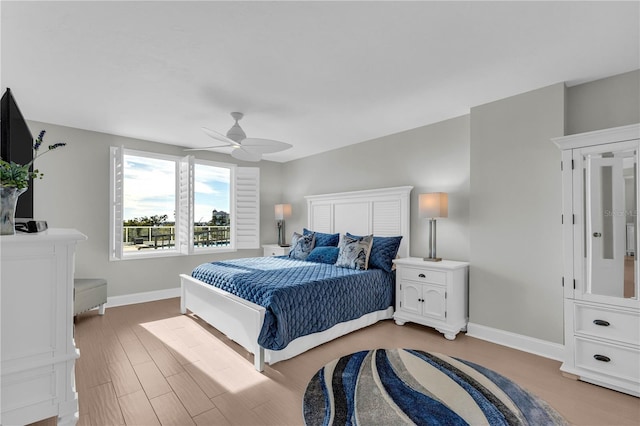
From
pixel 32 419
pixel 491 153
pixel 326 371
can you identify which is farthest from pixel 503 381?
pixel 32 419

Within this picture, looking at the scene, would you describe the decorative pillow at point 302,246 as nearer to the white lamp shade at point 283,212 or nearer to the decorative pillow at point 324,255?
the decorative pillow at point 324,255

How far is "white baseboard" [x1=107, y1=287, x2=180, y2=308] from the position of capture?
14.4ft

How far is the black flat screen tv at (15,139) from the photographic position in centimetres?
190

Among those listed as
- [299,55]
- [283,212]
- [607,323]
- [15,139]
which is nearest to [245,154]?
[299,55]

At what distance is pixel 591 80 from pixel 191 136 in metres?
4.76

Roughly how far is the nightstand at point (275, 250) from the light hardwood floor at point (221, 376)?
2.15m

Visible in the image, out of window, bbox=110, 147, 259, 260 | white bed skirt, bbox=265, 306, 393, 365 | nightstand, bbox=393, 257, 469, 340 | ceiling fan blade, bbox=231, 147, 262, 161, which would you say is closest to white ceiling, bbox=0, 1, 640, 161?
ceiling fan blade, bbox=231, 147, 262, 161

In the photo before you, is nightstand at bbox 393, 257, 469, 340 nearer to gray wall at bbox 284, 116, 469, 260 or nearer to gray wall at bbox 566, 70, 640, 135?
gray wall at bbox 284, 116, 469, 260

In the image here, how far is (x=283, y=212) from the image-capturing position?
19.2ft

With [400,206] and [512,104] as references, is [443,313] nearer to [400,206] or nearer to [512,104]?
[400,206]

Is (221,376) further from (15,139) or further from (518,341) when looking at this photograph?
(518,341)

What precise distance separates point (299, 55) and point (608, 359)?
10.9ft

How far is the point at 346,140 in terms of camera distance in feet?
15.9

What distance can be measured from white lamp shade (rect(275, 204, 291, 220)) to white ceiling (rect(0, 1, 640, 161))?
2.45 metres
